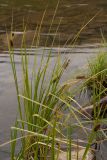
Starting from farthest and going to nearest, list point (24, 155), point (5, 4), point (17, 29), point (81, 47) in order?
1. point (5, 4)
2. point (17, 29)
3. point (81, 47)
4. point (24, 155)

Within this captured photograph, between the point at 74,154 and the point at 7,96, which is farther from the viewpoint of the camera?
the point at 7,96

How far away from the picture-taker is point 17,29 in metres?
8.27

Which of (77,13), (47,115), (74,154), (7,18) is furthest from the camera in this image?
(77,13)

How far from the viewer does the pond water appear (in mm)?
4691

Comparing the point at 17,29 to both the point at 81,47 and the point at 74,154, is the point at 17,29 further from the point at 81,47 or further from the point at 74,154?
the point at 74,154

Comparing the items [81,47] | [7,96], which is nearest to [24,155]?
[7,96]

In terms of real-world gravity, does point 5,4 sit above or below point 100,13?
above

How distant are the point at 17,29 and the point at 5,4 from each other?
299 centimetres

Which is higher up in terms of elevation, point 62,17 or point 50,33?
point 62,17

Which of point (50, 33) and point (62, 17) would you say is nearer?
point (50, 33)

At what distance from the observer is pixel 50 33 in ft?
25.8

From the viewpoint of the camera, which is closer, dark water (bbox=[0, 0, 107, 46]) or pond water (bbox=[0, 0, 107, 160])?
pond water (bbox=[0, 0, 107, 160])

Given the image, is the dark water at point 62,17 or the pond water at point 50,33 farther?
the dark water at point 62,17

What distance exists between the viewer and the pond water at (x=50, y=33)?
4691mm
